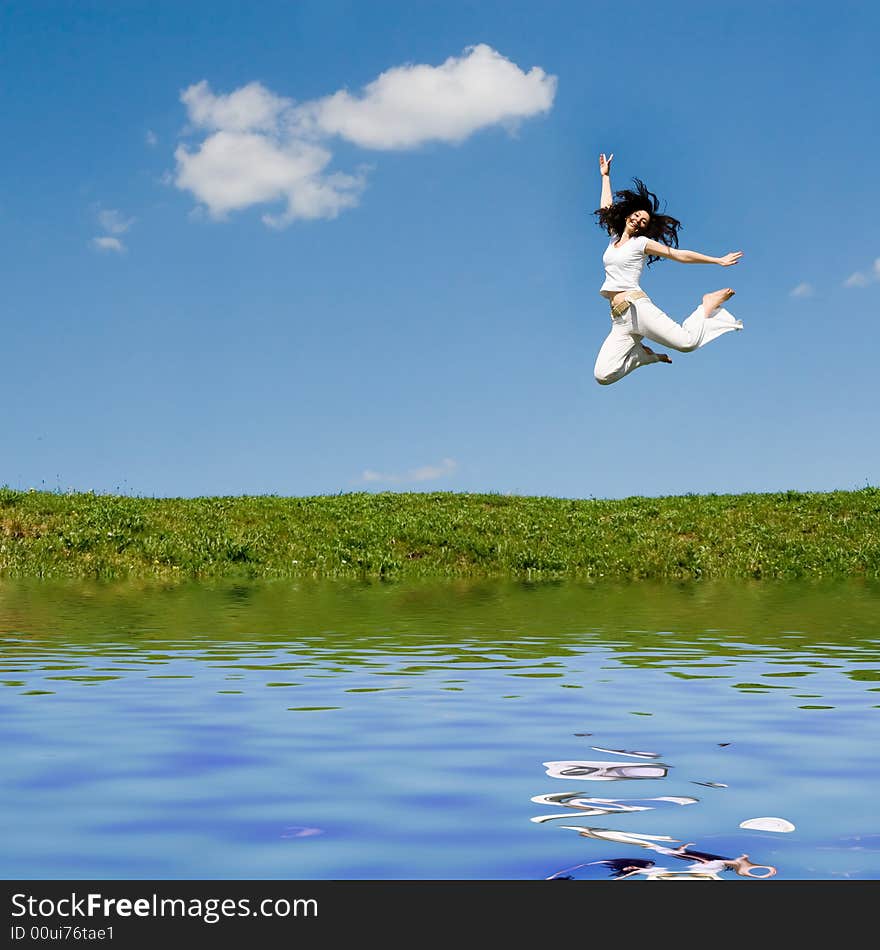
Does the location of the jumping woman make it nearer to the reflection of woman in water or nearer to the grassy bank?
the reflection of woman in water

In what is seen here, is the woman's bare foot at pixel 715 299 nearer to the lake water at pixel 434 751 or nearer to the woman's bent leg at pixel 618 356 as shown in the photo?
the woman's bent leg at pixel 618 356

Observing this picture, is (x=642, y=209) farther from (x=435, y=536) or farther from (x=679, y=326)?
(x=435, y=536)

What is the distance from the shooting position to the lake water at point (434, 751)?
537 cm

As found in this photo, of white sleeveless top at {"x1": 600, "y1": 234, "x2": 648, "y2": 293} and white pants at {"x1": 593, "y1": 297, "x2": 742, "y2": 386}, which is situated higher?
white sleeveless top at {"x1": 600, "y1": 234, "x2": 648, "y2": 293}

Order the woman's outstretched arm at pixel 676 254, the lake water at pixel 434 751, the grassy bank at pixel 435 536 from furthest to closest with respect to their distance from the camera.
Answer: the grassy bank at pixel 435 536 < the woman's outstretched arm at pixel 676 254 < the lake water at pixel 434 751

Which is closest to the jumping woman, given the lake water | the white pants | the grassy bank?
the white pants

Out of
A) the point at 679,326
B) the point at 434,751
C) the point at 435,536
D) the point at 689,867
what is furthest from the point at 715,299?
the point at 435,536

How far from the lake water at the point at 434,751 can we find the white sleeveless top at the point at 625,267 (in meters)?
4.41

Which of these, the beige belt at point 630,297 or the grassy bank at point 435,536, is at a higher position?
the beige belt at point 630,297

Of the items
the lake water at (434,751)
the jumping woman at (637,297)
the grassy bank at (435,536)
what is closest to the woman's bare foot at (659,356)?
the jumping woman at (637,297)

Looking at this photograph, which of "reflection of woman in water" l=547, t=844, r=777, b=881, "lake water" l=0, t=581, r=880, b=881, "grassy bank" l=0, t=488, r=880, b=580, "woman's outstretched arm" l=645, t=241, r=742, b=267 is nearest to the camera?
"reflection of woman in water" l=547, t=844, r=777, b=881

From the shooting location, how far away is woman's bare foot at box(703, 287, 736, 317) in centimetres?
1444
